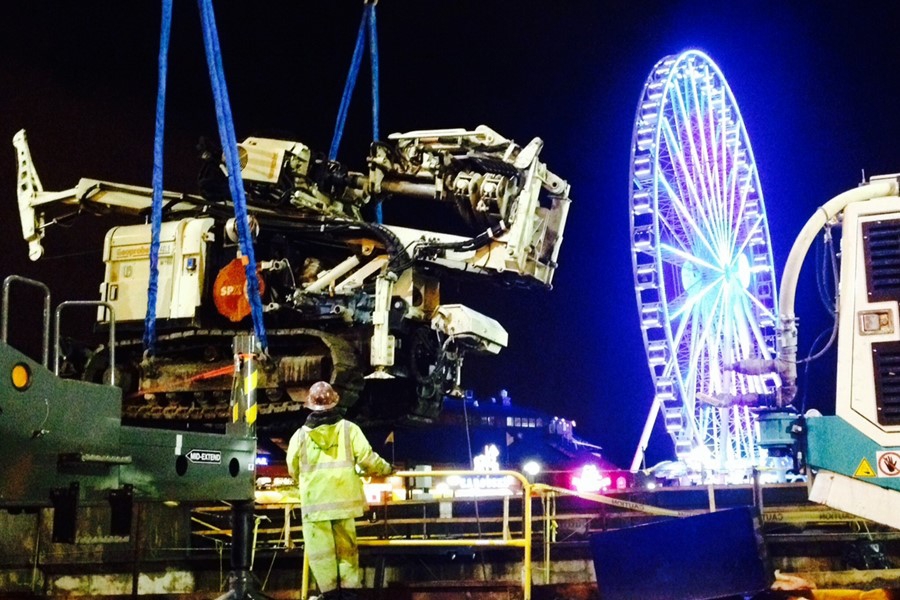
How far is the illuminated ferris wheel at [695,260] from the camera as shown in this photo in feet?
72.4

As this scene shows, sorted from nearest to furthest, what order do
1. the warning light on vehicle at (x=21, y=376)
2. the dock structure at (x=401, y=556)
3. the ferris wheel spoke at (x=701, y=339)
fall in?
the warning light on vehicle at (x=21, y=376) < the dock structure at (x=401, y=556) < the ferris wheel spoke at (x=701, y=339)

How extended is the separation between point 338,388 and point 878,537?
21.7ft

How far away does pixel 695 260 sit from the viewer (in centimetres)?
2275

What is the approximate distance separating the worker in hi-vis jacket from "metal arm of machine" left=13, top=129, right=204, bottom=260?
729cm

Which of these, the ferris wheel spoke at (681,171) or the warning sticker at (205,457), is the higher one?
the ferris wheel spoke at (681,171)

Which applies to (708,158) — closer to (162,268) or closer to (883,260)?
(162,268)

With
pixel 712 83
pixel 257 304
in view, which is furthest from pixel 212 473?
pixel 712 83

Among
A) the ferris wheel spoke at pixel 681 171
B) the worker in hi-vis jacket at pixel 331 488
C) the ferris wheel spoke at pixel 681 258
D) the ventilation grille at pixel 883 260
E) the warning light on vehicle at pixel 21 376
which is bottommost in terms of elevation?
the worker in hi-vis jacket at pixel 331 488

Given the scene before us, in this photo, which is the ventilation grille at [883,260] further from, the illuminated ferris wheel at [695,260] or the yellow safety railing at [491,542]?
the illuminated ferris wheel at [695,260]

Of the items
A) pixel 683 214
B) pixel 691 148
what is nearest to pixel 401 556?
pixel 683 214

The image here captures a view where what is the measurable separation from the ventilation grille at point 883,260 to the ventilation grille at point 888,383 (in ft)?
1.06

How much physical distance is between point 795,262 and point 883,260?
1.71 ft

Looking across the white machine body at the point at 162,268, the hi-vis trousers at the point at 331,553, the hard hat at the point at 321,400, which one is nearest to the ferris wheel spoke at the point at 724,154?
the white machine body at the point at 162,268

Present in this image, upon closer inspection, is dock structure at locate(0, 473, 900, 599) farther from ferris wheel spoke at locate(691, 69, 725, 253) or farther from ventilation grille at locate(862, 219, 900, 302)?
ferris wheel spoke at locate(691, 69, 725, 253)
